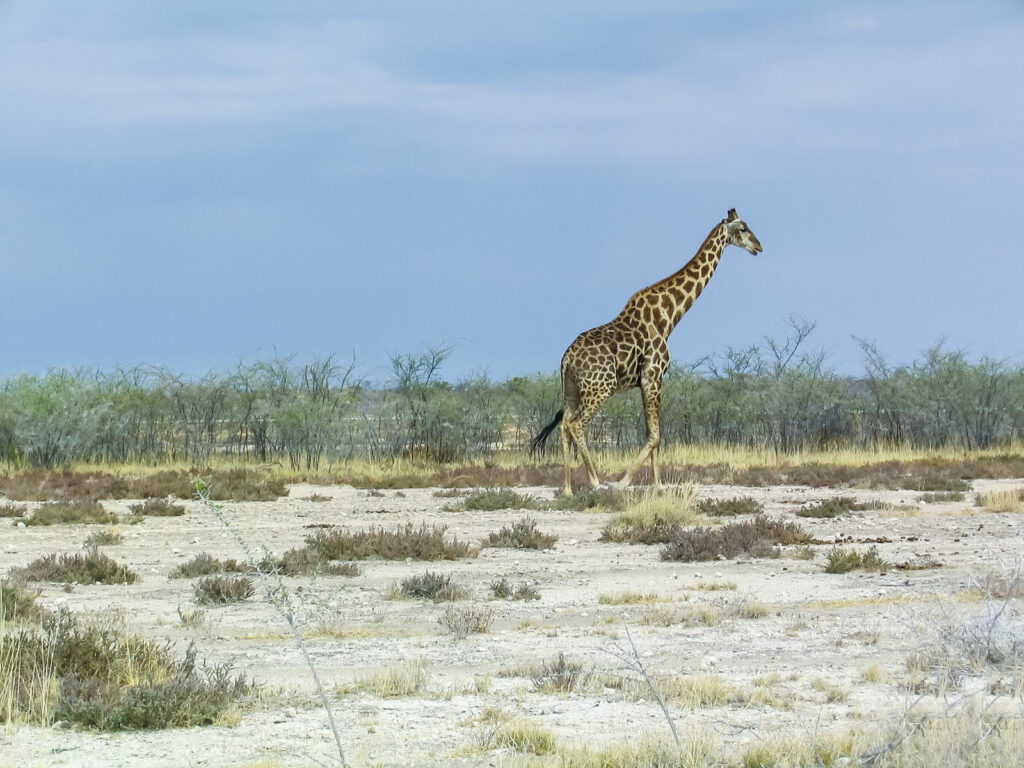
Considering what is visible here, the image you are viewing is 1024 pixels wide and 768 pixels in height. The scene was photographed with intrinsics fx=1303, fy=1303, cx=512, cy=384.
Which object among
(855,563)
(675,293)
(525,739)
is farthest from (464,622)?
(675,293)

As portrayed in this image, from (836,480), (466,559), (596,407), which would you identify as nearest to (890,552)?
(466,559)

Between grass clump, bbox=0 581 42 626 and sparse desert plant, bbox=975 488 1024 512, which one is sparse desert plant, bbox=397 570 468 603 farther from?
sparse desert plant, bbox=975 488 1024 512

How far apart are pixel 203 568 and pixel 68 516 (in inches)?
220

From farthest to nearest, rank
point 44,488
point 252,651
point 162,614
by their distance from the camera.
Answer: point 44,488 → point 162,614 → point 252,651

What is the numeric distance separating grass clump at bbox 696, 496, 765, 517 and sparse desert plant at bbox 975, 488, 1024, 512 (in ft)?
10.3

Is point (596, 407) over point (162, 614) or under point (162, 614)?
over

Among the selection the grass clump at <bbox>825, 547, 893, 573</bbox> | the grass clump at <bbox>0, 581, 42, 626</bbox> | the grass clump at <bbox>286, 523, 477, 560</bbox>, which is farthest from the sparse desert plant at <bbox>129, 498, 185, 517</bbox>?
the grass clump at <bbox>825, 547, 893, 573</bbox>

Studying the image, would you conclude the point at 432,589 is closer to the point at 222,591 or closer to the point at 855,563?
the point at 222,591

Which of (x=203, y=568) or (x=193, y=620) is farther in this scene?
(x=203, y=568)

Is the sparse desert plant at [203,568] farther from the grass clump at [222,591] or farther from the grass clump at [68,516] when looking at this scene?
the grass clump at [68,516]

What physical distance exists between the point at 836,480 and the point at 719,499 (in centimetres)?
426

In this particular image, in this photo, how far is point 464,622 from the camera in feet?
30.1

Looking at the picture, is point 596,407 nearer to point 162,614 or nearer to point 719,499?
point 719,499

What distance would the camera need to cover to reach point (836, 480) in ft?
75.2
